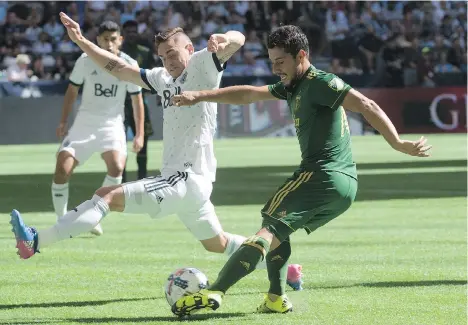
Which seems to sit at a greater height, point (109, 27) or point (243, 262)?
point (109, 27)

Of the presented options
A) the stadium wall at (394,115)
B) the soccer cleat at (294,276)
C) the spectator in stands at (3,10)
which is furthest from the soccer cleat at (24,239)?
the spectator in stands at (3,10)

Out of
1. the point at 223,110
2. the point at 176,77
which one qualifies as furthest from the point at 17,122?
the point at 176,77

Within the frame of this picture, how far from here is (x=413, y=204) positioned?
1602 centimetres

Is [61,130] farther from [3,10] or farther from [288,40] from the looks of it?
[3,10]

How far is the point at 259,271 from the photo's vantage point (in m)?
9.96

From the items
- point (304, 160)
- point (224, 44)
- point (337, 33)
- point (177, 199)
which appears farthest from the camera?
point (337, 33)

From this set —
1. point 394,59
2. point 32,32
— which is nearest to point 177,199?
point 32,32

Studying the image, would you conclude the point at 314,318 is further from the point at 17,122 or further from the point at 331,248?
the point at 17,122

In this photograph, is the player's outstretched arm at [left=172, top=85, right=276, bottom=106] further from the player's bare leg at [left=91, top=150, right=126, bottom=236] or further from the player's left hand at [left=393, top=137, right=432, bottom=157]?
the player's bare leg at [left=91, top=150, right=126, bottom=236]

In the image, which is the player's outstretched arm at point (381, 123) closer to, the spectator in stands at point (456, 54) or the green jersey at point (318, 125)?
the green jersey at point (318, 125)

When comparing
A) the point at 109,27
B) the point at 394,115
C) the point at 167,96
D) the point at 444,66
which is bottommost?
the point at 394,115

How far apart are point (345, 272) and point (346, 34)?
86.3 feet

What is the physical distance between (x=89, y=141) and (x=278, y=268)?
533 centimetres

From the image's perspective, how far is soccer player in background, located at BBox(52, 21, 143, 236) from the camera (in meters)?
12.8
